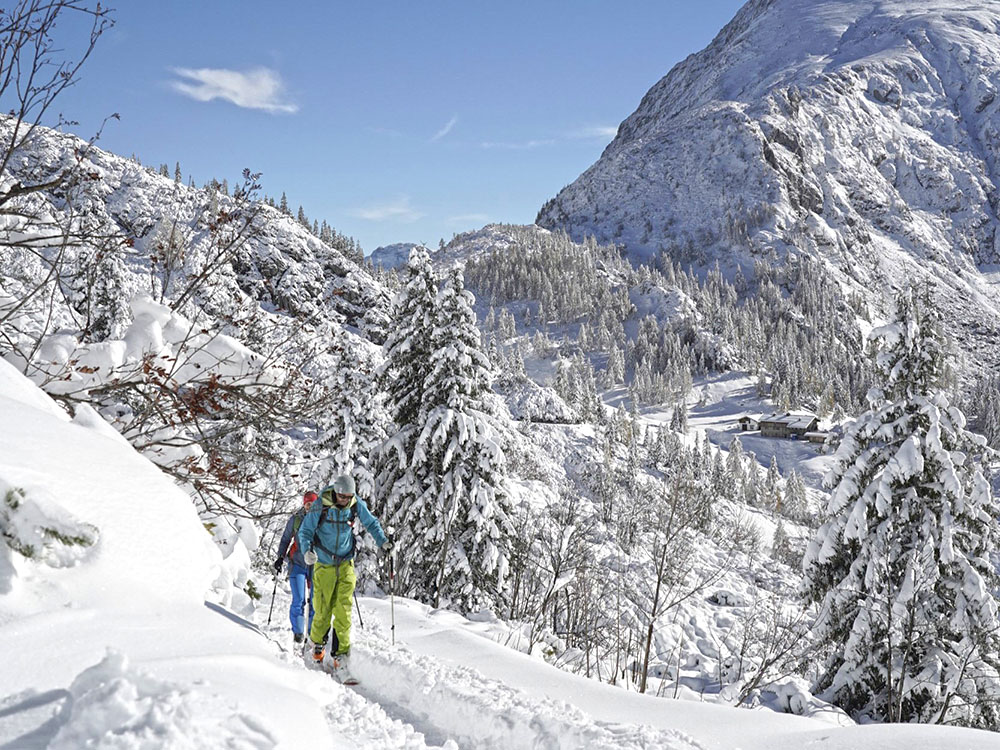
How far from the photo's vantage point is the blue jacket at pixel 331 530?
18.9ft

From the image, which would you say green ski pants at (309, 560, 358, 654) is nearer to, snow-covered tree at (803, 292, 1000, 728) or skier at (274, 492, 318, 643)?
skier at (274, 492, 318, 643)

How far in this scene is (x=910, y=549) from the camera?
11023 mm

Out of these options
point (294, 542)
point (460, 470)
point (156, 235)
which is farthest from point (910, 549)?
point (156, 235)

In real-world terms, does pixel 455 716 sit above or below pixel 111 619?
below

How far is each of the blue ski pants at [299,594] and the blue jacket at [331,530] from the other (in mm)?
548

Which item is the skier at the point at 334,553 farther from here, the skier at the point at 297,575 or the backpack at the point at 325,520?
the skier at the point at 297,575

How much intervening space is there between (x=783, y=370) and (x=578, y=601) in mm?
131814

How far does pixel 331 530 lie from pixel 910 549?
10.7 metres

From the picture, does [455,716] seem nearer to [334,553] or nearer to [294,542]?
[334,553]

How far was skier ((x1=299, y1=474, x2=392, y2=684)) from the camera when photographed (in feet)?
18.6

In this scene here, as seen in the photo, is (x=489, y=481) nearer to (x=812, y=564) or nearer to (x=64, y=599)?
(x=812, y=564)

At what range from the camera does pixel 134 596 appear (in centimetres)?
350

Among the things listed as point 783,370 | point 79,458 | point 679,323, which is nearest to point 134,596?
point 79,458

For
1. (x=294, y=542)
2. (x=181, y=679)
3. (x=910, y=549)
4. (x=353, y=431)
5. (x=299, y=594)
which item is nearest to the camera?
(x=181, y=679)
